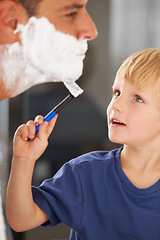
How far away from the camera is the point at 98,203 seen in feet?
2.02

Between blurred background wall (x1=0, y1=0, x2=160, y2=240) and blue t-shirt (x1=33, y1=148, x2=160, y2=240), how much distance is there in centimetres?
10

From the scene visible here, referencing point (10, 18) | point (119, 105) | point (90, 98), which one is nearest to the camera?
point (10, 18)

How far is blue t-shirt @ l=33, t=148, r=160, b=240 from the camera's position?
59cm

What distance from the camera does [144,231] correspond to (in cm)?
62

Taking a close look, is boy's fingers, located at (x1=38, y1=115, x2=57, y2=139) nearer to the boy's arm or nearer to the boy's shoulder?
the boy's arm

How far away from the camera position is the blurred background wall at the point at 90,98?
0.72 meters

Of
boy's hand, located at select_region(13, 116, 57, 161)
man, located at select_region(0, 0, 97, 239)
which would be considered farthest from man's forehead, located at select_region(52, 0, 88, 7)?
boy's hand, located at select_region(13, 116, 57, 161)

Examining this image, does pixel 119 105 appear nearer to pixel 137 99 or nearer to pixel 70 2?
pixel 137 99

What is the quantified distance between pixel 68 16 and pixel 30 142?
0.54ft

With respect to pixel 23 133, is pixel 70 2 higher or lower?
higher

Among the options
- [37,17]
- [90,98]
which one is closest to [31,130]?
[37,17]

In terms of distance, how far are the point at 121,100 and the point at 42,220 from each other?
21 centimetres

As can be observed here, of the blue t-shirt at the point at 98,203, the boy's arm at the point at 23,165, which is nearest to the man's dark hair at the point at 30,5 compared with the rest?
the boy's arm at the point at 23,165

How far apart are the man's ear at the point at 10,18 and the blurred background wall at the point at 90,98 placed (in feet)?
0.75
